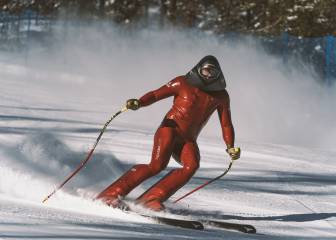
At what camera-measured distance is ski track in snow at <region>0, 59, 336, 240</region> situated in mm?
5141

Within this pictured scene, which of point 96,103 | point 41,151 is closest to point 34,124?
point 41,151

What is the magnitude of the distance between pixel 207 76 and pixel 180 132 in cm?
53

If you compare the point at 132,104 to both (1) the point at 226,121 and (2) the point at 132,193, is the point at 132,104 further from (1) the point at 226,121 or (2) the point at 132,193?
(2) the point at 132,193

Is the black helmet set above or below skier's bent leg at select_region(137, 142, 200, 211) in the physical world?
above

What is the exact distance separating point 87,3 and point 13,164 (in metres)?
35.1

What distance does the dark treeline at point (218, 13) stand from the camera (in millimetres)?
30531

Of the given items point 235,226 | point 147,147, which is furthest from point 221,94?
point 147,147

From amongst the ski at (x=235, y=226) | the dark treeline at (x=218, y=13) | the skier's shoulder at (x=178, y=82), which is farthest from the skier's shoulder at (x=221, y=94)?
the dark treeline at (x=218, y=13)

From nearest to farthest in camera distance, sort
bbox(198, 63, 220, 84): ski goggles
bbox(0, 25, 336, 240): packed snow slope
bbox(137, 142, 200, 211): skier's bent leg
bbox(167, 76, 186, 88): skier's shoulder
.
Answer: bbox(0, 25, 336, 240): packed snow slope → bbox(137, 142, 200, 211): skier's bent leg → bbox(198, 63, 220, 84): ski goggles → bbox(167, 76, 186, 88): skier's shoulder

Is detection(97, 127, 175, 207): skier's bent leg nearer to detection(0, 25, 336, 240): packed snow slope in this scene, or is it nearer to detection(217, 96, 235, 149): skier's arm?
detection(0, 25, 336, 240): packed snow slope

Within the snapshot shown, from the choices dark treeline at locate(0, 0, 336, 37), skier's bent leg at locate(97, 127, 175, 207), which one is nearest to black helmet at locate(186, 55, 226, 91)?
skier's bent leg at locate(97, 127, 175, 207)

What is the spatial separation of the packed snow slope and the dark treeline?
21.6 feet

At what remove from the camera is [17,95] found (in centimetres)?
1600

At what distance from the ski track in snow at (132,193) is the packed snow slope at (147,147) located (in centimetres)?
2
